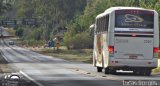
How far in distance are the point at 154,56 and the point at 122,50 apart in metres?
1.65

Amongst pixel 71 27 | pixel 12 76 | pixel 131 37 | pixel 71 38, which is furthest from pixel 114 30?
pixel 71 27

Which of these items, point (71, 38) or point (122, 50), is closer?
point (122, 50)

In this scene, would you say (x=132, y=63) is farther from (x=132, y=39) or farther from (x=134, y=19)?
(x=134, y=19)

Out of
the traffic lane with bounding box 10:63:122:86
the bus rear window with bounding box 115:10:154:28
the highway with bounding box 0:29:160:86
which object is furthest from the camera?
the bus rear window with bounding box 115:10:154:28

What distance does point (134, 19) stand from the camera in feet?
100

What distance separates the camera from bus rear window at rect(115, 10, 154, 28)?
30.3 meters

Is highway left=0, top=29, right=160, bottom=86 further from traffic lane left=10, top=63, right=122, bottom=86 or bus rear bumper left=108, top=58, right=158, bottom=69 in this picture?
bus rear bumper left=108, top=58, right=158, bottom=69

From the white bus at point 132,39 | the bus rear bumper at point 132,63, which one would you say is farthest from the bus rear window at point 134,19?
the bus rear bumper at point 132,63

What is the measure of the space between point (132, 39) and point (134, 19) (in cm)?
103

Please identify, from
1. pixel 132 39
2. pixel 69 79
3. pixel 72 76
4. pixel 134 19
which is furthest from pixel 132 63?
pixel 69 79

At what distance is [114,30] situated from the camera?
30.5m

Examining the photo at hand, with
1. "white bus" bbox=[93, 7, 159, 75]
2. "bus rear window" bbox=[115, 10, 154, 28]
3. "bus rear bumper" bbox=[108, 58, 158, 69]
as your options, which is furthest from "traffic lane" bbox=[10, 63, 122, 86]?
"bus rear window" bbox=[115, 10, 154, 28]

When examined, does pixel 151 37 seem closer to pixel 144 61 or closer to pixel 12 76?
pixel 144 61

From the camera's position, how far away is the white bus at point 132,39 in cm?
3044
